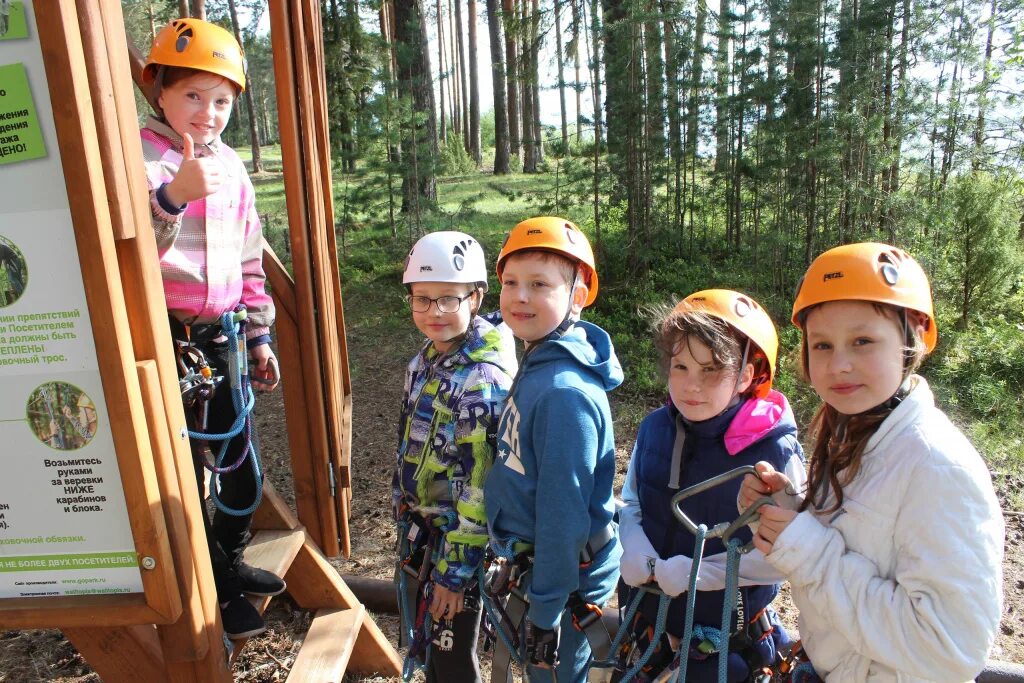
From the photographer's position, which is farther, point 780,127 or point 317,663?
point 780,127

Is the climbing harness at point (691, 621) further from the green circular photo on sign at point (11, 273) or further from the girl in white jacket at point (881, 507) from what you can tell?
the green circular photo on sign at point (11, 273)

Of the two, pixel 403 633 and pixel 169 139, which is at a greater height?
pixel 169 139

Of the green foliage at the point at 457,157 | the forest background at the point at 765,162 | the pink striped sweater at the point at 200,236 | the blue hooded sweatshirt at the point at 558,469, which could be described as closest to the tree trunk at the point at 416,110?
the forest background at the point at 765,162

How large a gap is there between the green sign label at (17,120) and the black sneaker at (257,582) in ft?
5.99

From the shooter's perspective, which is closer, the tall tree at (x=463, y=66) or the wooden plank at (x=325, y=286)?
the wooden plank at (x=325, y=286)

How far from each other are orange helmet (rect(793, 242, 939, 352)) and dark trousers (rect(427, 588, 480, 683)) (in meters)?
1.53

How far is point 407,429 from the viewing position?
266 centimetres

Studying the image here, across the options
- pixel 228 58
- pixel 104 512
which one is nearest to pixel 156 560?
pixel 104 512

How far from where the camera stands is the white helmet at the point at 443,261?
254 centimetres

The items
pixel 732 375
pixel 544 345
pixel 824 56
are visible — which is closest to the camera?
pixel 732 375

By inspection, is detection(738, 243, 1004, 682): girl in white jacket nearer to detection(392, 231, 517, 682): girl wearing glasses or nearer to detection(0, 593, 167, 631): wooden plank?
detection(392, 231, 517, 682): girl wearing glasses

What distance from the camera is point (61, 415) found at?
6.13ft

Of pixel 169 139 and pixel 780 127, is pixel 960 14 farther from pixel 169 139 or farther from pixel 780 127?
pixel 169 139

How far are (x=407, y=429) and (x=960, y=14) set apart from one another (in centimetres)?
842
